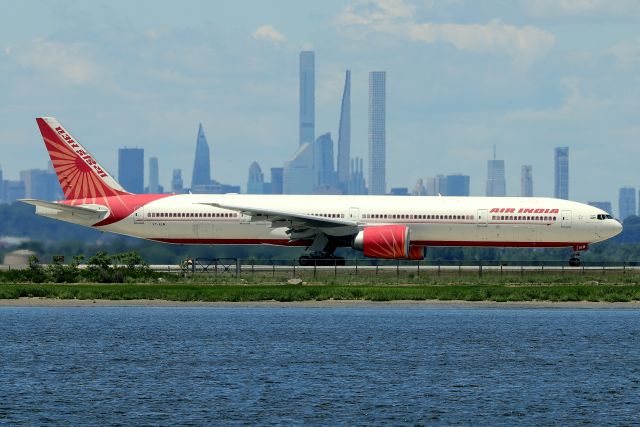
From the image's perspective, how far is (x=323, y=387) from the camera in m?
40.1

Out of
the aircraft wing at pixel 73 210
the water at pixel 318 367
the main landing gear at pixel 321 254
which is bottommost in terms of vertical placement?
the water at pixel 318 367

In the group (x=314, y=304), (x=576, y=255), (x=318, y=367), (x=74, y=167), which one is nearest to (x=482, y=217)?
(x=576, y=255)

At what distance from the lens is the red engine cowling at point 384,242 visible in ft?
249

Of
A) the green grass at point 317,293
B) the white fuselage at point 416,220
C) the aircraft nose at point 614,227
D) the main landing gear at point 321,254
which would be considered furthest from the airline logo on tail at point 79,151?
the aircraft nose at point 614,227

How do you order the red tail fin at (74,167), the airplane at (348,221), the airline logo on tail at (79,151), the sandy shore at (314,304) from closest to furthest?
the sandy shore at (314,304), the airplane at (348,221), the red tail fin at (74,167), the airline logo on tail at (79,151)

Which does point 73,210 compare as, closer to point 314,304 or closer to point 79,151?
point 79,151

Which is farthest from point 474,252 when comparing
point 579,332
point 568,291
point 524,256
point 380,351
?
point 380,351

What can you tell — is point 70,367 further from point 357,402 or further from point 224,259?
point 224,259

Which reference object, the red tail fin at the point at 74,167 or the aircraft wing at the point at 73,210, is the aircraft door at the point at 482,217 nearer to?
the red tail fin at the point at 74,167

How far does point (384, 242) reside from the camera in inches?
2985

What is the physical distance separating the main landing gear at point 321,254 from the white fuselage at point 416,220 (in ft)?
4.17

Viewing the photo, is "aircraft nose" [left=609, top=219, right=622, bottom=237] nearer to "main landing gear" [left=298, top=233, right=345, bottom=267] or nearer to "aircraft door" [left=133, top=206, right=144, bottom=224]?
"main landing gear" [left=298, top=233, right=345, bottom=267]

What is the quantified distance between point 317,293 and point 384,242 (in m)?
12.0

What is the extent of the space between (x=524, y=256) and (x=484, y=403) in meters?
64.5
